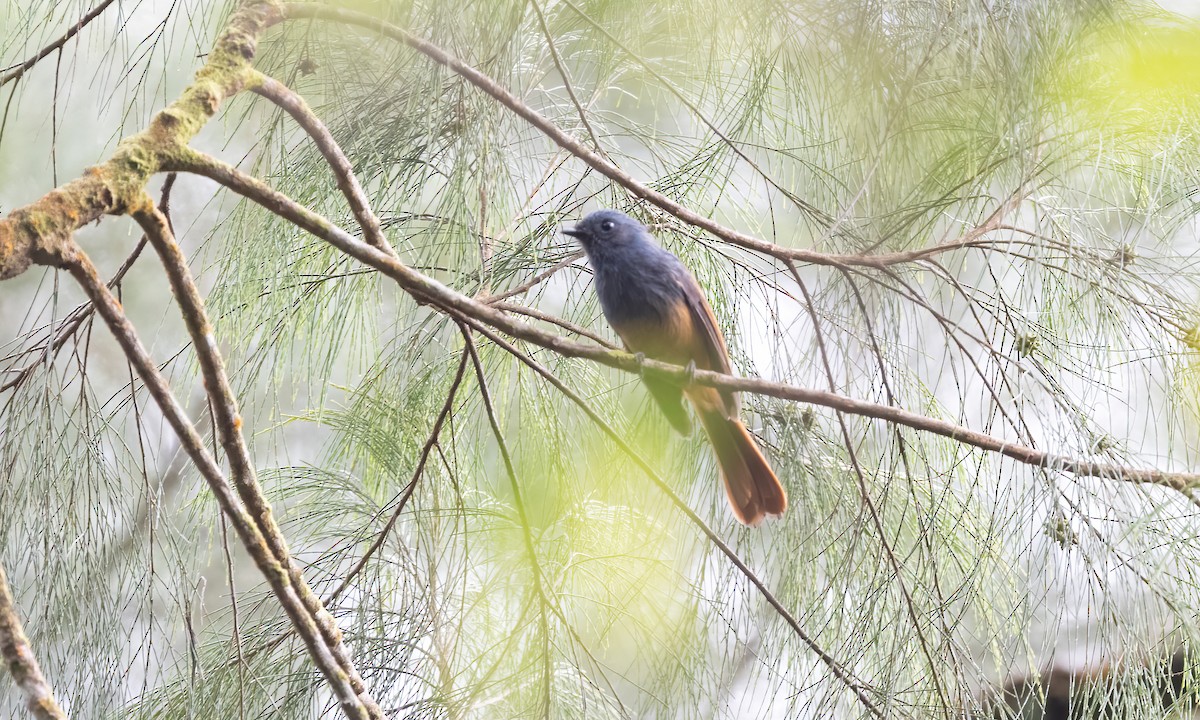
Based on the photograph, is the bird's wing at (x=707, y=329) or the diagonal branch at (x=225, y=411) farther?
the bird's wing at (x=707, y=329)

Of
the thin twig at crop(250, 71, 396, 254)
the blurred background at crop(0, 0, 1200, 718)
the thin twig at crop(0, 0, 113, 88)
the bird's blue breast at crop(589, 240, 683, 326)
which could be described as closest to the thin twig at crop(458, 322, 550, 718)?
the blurred background at crop(0, 0, 1200, 718)

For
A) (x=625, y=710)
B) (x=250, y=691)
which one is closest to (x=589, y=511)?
(x=625, y=710)

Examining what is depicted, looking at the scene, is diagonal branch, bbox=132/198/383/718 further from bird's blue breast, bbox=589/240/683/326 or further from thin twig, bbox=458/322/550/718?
bird's blue breast, bbox=589/240/683/326

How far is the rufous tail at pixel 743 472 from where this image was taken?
7.80 ft

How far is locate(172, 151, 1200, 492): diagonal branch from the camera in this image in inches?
55.4

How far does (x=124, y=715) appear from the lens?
2.07 m

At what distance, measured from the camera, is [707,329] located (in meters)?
2.70

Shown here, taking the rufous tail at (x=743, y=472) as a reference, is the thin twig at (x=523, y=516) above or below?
below

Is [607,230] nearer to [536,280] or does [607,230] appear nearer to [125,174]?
[536,280]

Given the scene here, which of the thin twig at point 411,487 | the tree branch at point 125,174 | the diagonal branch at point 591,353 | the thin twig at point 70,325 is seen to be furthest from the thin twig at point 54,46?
the thin twig at point 411,487

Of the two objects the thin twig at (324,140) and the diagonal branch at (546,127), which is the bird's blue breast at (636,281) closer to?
the diagonal branch at (546,127)

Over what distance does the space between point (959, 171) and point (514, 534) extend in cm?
135

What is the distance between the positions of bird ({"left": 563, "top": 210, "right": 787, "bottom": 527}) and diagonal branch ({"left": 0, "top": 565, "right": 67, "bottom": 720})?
1.64 m

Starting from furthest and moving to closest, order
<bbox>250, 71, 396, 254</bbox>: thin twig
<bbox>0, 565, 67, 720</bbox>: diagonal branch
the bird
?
the bird < <bbox>250, 71, 396, 254</bbox>: thin twig < <bbox>0, 565, 67, 720</bbox>: diagonal branch
